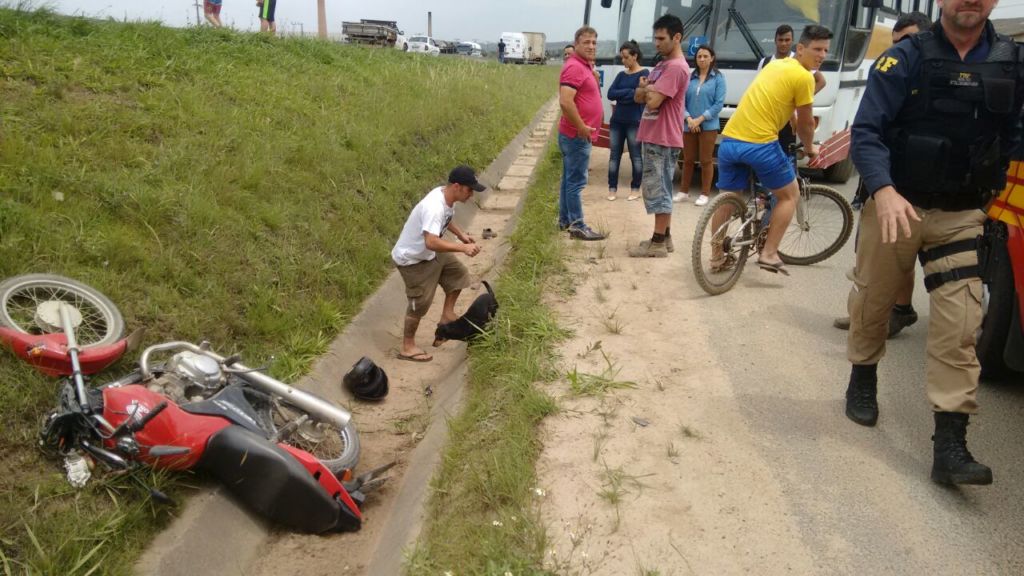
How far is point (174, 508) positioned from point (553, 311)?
281cm

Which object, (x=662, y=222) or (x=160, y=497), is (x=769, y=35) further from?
(x=160, y=497)

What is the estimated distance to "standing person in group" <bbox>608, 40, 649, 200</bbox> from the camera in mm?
8766

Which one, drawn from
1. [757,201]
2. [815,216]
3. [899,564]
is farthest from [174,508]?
[815,216]

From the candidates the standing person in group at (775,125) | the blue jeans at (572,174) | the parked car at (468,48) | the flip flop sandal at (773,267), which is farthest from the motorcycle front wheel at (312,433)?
the parked car at (468,48)

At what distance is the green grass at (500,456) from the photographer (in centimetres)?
294

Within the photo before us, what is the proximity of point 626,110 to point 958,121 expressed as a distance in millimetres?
5963

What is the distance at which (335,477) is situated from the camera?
383cm

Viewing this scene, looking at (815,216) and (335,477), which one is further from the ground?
(815,216)

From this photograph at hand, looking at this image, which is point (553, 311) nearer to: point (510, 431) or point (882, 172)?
point (510, 431)

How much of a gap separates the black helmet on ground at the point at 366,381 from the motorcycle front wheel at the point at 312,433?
79cm

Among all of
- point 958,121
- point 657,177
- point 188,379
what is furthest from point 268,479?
point 657,177

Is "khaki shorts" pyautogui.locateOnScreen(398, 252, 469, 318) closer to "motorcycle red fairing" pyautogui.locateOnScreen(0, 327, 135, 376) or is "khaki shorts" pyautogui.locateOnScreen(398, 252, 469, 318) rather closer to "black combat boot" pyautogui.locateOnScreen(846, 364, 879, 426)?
"motorcycle red fairing" pyautogui.locateOnScreen(0, 327, 135, 376)

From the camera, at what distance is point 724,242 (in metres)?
5.93

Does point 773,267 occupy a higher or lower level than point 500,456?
higher
